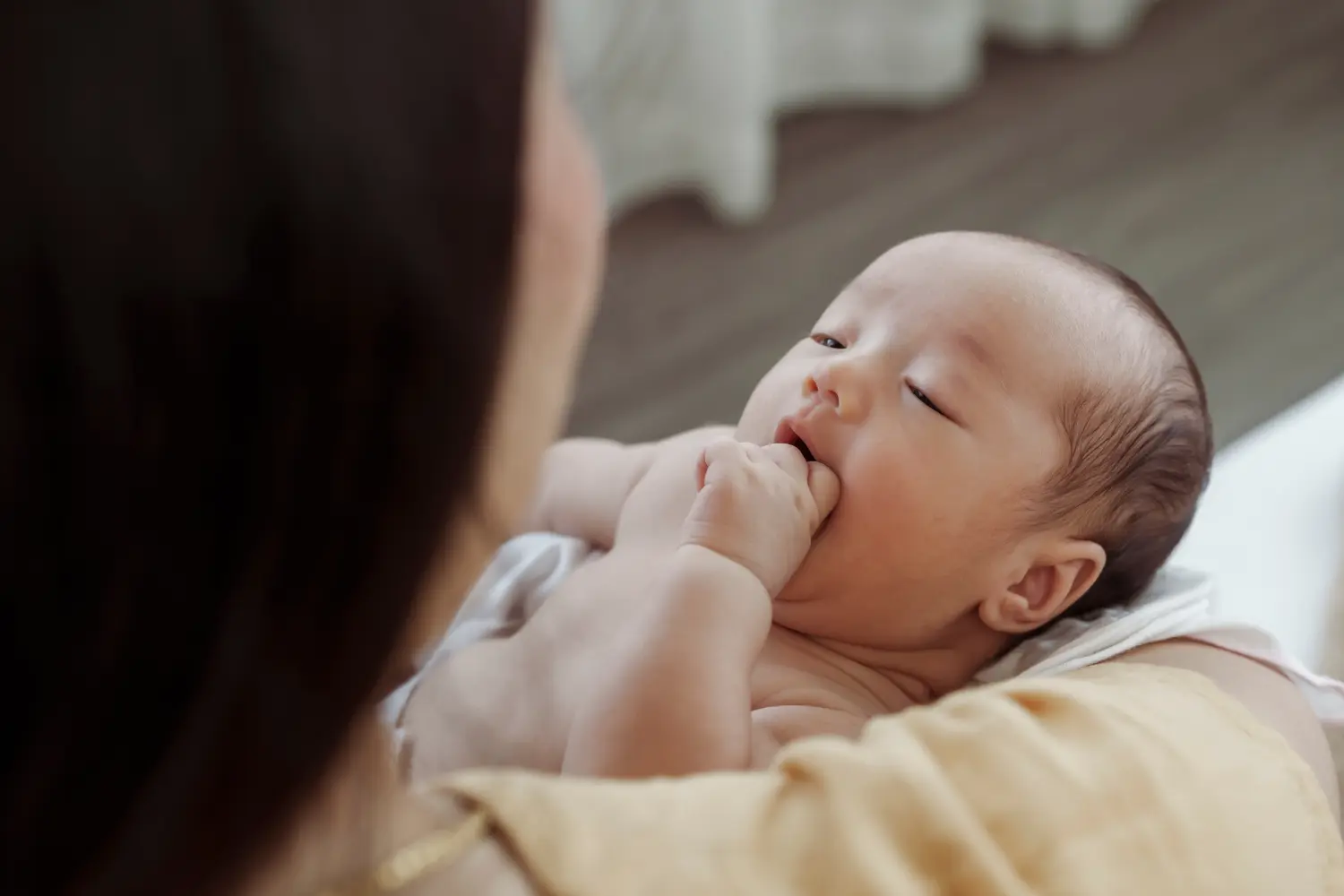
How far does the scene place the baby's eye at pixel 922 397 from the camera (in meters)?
0.94

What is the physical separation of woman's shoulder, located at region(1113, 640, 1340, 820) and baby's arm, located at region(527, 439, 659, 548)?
1.30 feet

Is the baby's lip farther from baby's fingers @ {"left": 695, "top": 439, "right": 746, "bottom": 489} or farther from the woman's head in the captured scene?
the woman's head

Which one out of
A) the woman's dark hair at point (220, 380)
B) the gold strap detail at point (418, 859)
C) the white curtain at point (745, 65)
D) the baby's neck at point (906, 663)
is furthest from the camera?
the white curtain at point (745, 65)

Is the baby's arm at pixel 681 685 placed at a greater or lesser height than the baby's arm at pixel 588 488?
greater

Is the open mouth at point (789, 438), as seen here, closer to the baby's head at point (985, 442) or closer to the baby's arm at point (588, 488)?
the baby's head at point (985, 442)

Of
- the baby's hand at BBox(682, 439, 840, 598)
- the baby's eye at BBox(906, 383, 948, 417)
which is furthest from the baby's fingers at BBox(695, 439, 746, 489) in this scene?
the baby's eye at BBox(906, 383, 948, 417)

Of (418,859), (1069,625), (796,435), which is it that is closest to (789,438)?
(796,435)

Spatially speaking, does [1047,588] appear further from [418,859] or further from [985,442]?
[418,859]

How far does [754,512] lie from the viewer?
33.6 inches

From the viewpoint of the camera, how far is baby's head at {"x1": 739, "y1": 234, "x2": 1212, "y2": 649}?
929 millimetres

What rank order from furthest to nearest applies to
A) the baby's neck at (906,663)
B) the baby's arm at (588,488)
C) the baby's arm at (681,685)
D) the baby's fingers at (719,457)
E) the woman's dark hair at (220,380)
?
the baby's arm at (588,488), the baby's neck at (906,663), the baby's fingers at (719,457), the baby's arm at (681,685), the woman's dark hair at (220,380)

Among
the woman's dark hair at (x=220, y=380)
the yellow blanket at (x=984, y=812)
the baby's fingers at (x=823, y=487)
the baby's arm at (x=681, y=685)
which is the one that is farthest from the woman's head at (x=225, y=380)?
the baby's fingers at (x=823, y=487)

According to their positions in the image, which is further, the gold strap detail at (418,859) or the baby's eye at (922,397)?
the baby's eye at (922,397)

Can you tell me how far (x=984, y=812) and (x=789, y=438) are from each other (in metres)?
0.36
